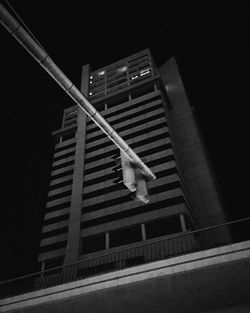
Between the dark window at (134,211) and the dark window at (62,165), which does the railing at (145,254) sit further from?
the dark window at (62,165)

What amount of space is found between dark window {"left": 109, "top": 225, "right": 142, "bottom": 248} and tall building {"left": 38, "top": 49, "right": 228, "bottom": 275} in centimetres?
14

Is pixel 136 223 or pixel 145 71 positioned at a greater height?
pixel 145 71

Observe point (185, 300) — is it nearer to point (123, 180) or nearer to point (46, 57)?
point (123, 180)

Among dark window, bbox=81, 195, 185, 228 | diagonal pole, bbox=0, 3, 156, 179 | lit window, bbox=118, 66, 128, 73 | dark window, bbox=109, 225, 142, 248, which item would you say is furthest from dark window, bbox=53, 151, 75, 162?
diagonal pole, bbox=0, 3, 156, 179

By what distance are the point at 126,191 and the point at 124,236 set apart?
11.2 m

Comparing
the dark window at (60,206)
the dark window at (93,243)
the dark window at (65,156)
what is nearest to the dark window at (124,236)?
the dark window at (93,243)

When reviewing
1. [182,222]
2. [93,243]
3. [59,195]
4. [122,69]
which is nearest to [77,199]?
[59,195]

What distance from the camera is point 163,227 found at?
45312 mm

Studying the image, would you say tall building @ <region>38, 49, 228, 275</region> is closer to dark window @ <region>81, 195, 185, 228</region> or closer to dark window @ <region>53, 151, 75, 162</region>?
dark window @ <region>81, 195, 185, 228</region>

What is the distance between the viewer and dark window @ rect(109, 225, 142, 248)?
4504 cm

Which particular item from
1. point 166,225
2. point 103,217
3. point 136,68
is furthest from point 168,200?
point 136,68

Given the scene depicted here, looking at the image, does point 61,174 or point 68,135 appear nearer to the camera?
point 61,174

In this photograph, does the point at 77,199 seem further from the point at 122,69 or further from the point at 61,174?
the point at 122,69

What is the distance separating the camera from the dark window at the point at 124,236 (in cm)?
4504
